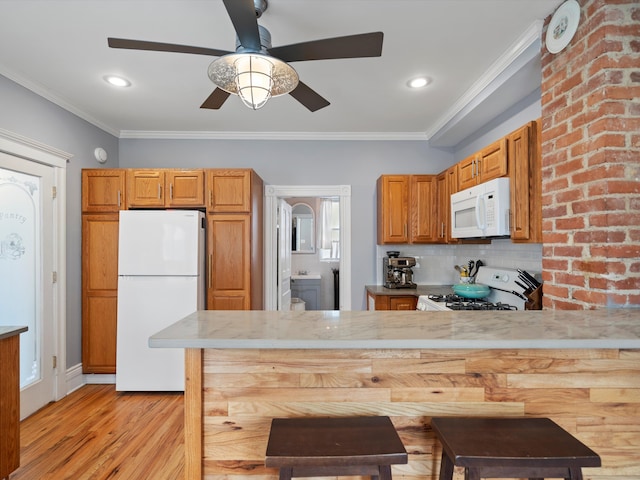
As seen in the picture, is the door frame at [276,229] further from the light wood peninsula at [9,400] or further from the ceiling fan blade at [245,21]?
the ceiling fan blade at [245,21]

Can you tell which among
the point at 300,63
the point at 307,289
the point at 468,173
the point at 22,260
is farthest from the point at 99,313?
the point at 468,173

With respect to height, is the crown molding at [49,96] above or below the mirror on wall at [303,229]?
above

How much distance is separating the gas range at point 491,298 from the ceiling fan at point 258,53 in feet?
6.41

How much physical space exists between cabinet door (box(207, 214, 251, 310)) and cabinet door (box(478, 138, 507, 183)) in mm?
2063

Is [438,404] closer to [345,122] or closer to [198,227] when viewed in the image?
[198,227]

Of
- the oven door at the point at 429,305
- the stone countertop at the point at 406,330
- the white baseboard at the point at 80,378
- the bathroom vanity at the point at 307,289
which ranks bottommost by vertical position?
the white baseboard at the point at 80,378

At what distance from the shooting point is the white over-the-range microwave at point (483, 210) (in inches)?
89.5

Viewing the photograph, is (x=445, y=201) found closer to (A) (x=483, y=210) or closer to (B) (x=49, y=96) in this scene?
(A) (x=483, y=210)

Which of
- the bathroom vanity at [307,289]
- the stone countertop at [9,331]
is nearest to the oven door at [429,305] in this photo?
the bathroom vanity at [307,289]

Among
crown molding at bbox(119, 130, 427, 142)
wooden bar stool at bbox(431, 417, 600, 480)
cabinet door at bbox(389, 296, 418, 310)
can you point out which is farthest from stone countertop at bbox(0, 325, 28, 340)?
cabinet door at bbox(389, 296, 418, 310)

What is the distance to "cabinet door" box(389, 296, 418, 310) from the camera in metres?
3.32

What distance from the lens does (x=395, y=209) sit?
360 centimetres

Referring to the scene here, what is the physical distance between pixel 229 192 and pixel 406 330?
2.48 m

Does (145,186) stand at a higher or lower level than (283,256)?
higher
